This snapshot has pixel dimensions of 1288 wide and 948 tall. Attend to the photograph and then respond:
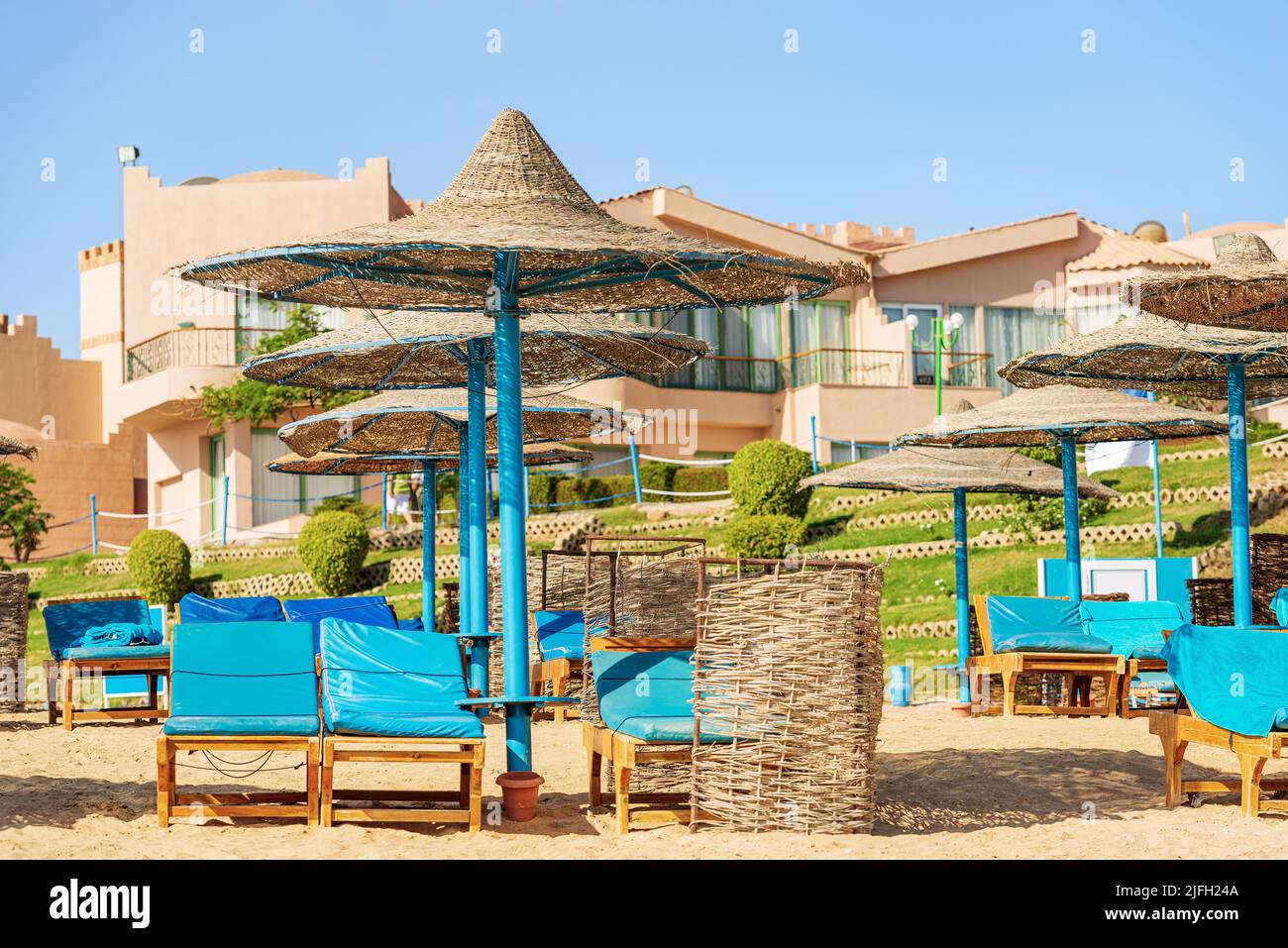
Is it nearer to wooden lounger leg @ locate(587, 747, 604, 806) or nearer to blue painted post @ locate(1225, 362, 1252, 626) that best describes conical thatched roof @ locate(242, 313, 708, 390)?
wooden lounger leg @ locate(587, 747, 604, 806)

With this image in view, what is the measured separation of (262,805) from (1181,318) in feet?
21.8

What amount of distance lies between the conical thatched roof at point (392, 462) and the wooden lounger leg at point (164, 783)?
8079 mm

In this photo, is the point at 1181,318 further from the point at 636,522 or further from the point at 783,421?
the point at 783,421

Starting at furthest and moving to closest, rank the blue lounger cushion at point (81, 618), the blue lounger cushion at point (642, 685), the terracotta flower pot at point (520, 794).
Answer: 1. the blue lounger cushion at point (81, 618)
2. the blue lounger cushion at point (642, 685)
3. the terracotta flower pot at point (520, 794)

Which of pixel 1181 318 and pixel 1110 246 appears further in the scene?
pixel 1110 246

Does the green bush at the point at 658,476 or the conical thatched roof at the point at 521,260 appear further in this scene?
the green bush at the point at 658,476

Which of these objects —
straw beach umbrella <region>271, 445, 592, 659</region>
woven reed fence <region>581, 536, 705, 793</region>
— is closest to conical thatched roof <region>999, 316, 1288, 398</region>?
woven reed fence <region>581, 536, 705, 793</region>

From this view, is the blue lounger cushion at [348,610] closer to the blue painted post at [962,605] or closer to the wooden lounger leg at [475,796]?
the blue painted post at [962,605]

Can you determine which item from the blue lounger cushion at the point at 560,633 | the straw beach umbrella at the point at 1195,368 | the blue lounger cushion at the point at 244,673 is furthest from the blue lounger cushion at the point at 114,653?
the straw beach umbrella at the point at 1195,368

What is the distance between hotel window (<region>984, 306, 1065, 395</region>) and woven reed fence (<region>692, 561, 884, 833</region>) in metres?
24.7

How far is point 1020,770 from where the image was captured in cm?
976

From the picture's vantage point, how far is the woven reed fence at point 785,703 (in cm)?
749

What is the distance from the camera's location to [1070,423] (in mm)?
13250
